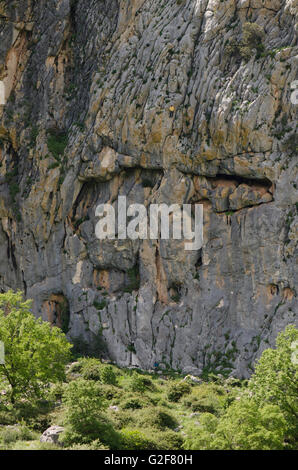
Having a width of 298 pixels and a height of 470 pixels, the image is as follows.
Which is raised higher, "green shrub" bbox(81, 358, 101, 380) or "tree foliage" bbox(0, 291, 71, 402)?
"tree foliage" bbox(0, 291, 71, 402)

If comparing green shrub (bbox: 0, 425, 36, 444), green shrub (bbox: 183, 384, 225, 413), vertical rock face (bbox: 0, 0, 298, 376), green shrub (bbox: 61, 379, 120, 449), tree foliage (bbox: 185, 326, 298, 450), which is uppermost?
vertical rock face (bbox: 0, 0, 298, 376)

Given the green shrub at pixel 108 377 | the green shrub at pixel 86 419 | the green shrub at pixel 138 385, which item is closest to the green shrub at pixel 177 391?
the green shrub at pixel 138 385

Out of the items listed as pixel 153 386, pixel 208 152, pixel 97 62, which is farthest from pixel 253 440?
pixel 97 62

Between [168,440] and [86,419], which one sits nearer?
[86,419]

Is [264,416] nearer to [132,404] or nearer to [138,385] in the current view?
A: [132,404]

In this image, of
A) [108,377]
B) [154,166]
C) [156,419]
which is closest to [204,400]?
[156,419]

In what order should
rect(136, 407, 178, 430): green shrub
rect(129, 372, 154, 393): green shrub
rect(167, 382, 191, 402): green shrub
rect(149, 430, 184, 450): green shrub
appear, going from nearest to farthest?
rect(149, 430, 184, 450): green shrub < rect(136, 407, 178, 430): green shrub < rect(167, 382, 191, 402): green shrub < rect(129, 372, 154, 393): green shrub

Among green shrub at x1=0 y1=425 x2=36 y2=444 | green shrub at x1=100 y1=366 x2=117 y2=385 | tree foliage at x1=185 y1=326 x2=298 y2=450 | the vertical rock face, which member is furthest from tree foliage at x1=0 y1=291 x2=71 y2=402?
the vertical rock face

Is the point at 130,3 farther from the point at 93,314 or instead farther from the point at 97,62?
the point at 93,314

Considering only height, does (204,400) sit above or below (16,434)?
below

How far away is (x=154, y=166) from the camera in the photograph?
45250 mm

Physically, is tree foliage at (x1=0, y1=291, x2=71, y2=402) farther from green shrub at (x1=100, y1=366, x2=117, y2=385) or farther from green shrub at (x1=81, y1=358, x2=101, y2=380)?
green shrub at (x1=81, y1=358, x2=101, y2=380)

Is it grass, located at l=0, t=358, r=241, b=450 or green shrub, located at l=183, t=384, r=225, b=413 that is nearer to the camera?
grass, located at l=0, t=358, r=241, b=450

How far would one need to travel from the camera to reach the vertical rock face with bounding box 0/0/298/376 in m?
39.8
